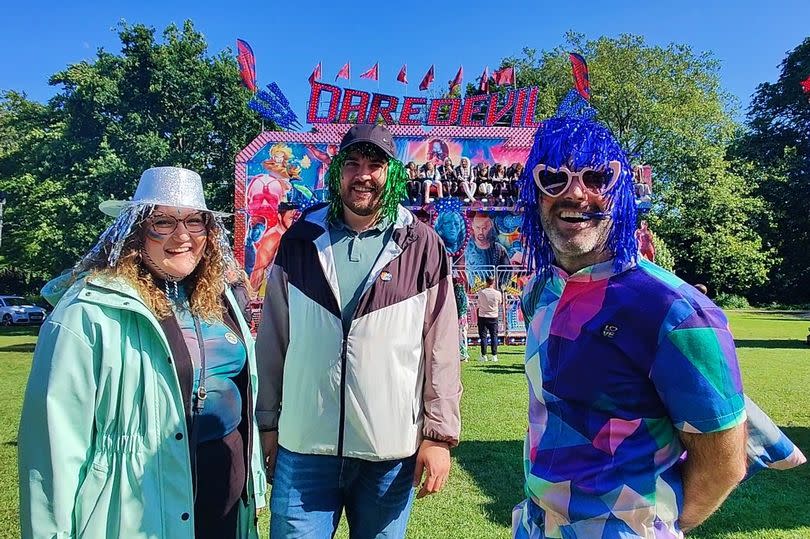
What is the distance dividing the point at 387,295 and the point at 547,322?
798 millimetres

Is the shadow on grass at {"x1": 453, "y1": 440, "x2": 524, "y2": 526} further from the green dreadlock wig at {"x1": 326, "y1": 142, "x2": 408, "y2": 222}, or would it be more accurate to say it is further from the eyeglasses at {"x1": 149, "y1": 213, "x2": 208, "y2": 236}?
the eyeglasses at {"x1": 149, "y1": 213, "x2": 208, "y2": 236}

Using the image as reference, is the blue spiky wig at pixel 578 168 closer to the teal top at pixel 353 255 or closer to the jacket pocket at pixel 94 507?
the teal top at pixel 353 255

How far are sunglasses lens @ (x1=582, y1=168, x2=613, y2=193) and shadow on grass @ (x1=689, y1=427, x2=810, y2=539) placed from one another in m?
3.51

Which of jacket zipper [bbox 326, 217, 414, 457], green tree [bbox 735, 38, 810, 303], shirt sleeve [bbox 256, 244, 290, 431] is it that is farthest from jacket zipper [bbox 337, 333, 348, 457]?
green tree [bbox 735, 38, 810, 303]

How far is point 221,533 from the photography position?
2424 mm

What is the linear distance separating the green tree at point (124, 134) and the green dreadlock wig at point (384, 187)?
2553cm

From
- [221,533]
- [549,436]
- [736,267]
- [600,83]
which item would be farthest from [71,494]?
[736,267]

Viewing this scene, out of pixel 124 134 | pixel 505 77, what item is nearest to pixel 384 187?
pixel 505 77

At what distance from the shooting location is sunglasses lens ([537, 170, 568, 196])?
1812 millimetres

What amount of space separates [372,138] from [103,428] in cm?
158

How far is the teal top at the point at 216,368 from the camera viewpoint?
7.83 feet

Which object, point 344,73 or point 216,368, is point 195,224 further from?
point 344,73

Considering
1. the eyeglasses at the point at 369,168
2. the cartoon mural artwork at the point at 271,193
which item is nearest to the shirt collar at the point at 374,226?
the eyeglasses at the point at 369,168

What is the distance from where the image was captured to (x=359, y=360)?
7.87 ft
